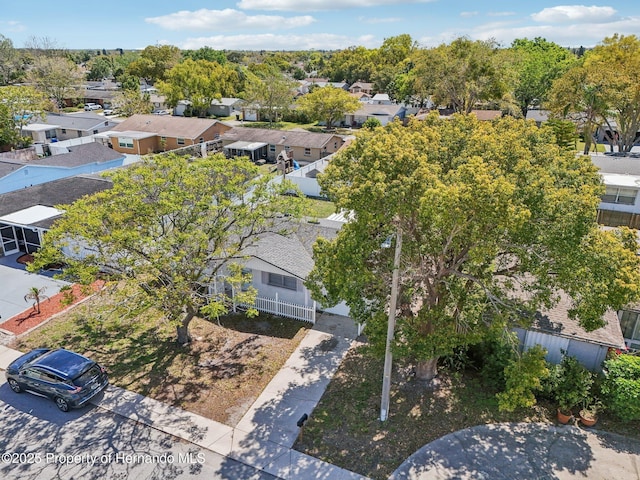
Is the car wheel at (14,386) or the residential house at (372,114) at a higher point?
the residential house at (372,114)

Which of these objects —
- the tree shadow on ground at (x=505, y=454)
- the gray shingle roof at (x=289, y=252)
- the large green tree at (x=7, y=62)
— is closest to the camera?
the tree shadow on ground at (x=505, y=454)

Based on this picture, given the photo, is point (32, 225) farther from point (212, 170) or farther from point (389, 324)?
point (389, 324)

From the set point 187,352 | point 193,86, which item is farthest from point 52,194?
point 193,86

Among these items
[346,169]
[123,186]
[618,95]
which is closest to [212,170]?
[123,186]

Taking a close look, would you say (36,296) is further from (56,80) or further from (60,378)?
(56,80)

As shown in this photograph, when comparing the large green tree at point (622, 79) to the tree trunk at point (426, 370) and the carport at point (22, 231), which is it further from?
the carport at point (22, 231)

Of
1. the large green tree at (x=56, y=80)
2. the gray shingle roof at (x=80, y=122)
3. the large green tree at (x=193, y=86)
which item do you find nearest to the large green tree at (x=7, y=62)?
the large green tree at (x=56, y=80)
